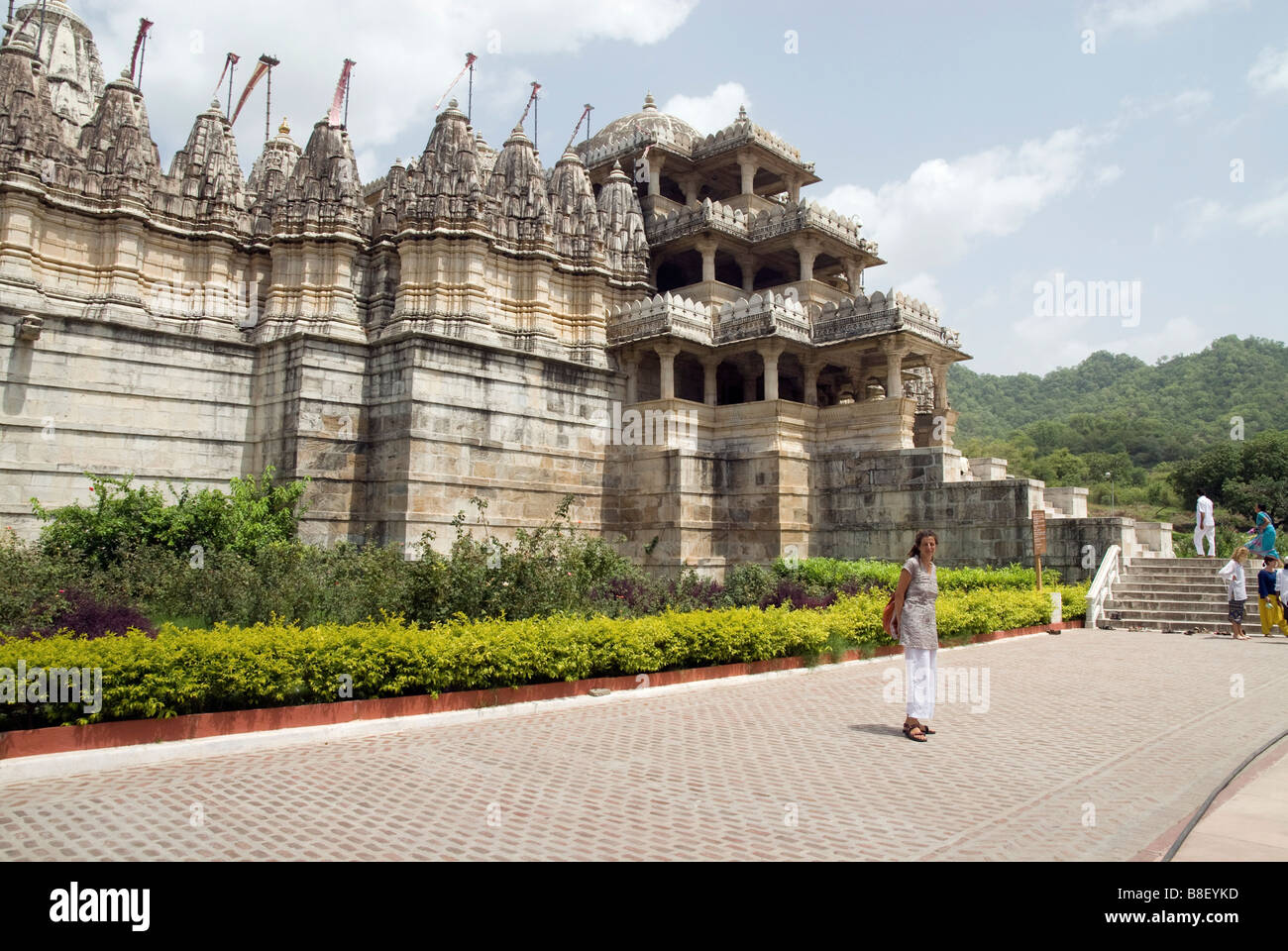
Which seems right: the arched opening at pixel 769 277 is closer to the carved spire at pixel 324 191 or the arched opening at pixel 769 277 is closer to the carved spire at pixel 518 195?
the carved spire at pixel 518 195

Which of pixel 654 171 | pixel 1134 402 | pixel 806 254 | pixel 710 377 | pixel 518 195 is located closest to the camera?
pixel 518 195

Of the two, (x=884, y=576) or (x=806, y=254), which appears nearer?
(x=884, y=576)

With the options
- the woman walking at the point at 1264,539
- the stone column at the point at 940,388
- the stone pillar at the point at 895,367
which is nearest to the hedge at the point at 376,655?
the woman walking at the point at 1264,539

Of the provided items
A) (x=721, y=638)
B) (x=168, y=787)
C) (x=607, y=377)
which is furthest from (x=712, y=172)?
(x=168, y=787)

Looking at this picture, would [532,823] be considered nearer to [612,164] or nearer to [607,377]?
[607,377]

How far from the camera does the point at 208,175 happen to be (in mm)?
22641

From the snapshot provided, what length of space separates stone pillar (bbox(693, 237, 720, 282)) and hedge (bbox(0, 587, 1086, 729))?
54.2 feet

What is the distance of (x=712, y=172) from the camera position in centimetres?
3139

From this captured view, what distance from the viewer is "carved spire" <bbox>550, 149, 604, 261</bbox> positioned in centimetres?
2517

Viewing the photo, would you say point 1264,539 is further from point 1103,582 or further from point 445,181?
point 445,181

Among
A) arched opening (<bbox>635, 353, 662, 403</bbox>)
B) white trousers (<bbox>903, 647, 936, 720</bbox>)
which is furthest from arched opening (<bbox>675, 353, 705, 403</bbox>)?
white trousers (<bbox>903, 647, 936, 720</bbox>)

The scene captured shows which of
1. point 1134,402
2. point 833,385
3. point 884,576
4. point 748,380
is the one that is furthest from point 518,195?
point 1134,402

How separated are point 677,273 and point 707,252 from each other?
3.78 meters

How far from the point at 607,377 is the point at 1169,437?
8639cm
